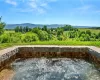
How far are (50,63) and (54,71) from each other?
1.59 meters

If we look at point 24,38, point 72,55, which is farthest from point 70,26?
point 72,55

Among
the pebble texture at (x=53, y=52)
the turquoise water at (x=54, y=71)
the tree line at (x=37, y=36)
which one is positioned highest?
the pebble texture at (x=53, y=52)

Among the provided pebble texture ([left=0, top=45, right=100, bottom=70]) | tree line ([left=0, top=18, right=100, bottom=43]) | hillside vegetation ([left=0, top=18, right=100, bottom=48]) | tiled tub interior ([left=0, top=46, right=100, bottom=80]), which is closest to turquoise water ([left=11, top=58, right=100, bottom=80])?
tiled tub interior ([left=0, top=46, right=100, bottom=80])

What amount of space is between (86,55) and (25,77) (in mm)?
4916

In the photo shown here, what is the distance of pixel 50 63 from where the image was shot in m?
9.80

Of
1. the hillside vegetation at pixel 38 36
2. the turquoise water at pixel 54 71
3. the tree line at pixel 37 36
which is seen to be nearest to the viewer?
the turquoise water at pixel 54 71

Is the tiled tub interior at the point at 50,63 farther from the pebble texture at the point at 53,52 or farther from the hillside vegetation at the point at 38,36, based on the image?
the hillside vegetation at the point at 38,36

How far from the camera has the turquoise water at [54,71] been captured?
7285 millimetres

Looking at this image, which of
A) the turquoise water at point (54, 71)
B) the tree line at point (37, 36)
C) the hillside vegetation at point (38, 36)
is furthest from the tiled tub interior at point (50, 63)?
the tree line at point (37, 36)

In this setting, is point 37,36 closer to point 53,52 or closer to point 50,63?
point 53,52

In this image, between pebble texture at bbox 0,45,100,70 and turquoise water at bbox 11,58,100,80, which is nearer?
turquoise water at bbox 11,58,100,80

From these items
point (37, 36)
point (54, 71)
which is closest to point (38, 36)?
point (37, 36)

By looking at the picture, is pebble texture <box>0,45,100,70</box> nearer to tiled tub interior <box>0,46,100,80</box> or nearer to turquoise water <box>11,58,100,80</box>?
tiled tub interior <box>0,46,100,80</box>

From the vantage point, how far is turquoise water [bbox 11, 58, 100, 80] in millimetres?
7285
